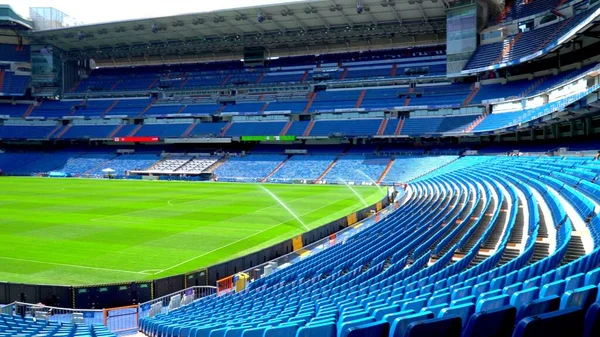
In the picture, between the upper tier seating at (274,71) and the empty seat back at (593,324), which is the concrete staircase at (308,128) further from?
the empty seat back at (593,324)

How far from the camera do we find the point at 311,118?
68.4 meters

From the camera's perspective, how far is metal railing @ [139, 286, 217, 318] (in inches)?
519

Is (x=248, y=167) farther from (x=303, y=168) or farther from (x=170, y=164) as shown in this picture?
(x=170, y=164)

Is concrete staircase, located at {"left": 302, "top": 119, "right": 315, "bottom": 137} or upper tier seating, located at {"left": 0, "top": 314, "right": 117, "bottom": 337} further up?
concrete staircase, located at {"left": 302, "top": 119, "right": 315, "bottom": 137}

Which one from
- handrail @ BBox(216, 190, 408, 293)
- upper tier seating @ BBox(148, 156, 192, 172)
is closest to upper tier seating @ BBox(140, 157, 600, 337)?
handrail @ BBox(216, 190, 408, 293)

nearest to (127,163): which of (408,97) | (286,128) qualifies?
(286,128)

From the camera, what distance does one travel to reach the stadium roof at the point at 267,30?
194 feet

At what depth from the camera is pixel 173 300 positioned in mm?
13555

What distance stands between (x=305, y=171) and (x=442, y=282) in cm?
5177

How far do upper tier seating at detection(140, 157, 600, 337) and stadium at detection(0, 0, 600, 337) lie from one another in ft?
0.13

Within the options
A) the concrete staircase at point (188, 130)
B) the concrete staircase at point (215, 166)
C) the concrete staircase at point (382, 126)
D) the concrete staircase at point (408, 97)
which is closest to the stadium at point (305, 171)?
the concrete staircase at point (408, 97)

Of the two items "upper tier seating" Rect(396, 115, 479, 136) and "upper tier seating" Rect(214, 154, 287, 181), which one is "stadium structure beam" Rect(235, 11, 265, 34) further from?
"upper tier seating" Rect(396, 115, 479, 136)

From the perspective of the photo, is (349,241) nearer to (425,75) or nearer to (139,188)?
(139,188)

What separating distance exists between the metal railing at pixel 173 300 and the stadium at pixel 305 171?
7 cm
